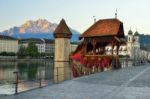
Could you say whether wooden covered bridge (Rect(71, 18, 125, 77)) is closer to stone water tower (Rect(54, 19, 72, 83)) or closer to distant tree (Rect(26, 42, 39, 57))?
stone water tower (Rect(54, 19, 72, 83))

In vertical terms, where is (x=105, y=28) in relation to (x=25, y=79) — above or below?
above

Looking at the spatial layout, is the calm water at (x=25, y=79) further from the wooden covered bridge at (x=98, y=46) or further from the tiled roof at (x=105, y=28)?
the tiled roof at (x=105, y=28)

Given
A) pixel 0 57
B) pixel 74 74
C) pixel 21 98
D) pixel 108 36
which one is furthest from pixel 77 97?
pixel 0 57

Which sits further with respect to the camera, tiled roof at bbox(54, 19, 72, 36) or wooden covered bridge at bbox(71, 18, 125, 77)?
wooden covered bridge at bbox(71, 18, 125, 77)

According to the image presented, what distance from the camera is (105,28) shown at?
42844mm

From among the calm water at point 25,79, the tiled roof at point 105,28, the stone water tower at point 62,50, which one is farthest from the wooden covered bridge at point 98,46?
the stone water tower at point 62,50

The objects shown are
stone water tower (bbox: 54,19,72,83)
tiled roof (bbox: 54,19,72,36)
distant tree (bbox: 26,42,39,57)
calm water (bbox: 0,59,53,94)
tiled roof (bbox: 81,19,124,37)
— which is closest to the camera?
calm water (bbox: 0,59,53,94)

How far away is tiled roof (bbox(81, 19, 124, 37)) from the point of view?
1628 inches

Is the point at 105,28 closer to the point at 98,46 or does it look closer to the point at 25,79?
the point at 98,46

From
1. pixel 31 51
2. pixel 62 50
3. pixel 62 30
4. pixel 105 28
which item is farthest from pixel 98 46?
pixel 31 51

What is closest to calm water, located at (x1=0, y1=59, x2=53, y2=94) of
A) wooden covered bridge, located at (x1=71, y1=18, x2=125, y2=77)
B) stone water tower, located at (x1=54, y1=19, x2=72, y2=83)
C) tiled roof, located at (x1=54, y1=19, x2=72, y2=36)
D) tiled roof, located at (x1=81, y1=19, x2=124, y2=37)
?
stone water tower, located at (x1=54, y1=19, x2=72, y2=83)

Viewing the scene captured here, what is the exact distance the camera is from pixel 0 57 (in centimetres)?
17175

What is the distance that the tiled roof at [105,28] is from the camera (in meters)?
41.3

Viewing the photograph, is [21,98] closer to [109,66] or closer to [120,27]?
[109,66]
